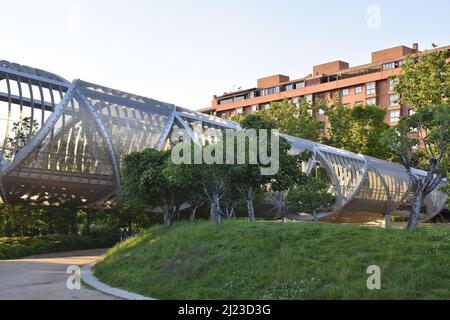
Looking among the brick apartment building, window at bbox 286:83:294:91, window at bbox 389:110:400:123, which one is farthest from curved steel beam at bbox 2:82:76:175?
window at bbox 286:83:294:91

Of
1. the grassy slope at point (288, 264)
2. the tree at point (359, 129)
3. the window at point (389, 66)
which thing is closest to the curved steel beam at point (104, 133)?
Result: the grassy slope at point (288, 264)

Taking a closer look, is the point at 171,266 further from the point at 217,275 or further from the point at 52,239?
the point at 52,239

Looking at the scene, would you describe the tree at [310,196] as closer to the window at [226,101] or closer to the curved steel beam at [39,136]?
the curved steel beam at [39,136]

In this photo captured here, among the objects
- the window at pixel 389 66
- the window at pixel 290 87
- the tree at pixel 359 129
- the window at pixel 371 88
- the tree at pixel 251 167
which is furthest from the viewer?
the window at pixel 290 87

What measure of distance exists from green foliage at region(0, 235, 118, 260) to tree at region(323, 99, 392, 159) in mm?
37468

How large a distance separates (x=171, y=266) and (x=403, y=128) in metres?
13.0

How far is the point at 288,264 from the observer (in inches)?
605

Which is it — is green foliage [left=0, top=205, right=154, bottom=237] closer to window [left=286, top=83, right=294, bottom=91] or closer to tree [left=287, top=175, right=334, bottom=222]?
tree [left=287, top=175, right=334, bottom=222]

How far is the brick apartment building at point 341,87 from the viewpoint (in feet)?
322

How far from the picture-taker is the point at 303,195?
138 feet

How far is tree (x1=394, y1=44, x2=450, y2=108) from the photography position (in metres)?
48.5

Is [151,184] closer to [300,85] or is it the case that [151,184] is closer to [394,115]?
[394,115]

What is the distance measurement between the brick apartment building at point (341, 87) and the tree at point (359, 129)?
20.9 m
